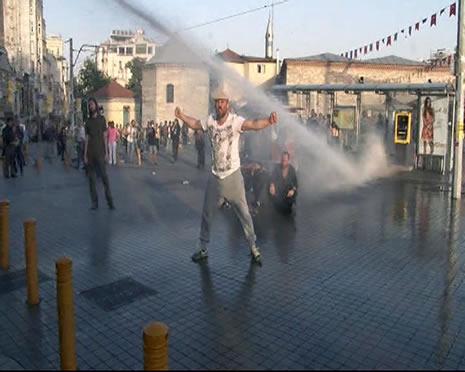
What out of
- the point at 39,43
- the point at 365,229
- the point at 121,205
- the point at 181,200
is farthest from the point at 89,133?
the point at 39,43

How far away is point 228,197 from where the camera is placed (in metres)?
6.57

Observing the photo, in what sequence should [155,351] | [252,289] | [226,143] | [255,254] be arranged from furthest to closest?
1. [255,254]
2. [226,143]
3. [252,289]
4. [155,351]

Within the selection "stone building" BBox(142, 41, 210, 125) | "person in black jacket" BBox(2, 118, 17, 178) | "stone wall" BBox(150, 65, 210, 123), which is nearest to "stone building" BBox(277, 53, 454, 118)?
"stone wall" BBox(150, 65, 210, 123)

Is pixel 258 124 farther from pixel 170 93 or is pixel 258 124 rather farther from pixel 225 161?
pixel 170 93

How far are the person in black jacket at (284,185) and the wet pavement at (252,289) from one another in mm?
365

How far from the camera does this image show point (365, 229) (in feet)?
29.2

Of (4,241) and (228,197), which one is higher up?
(228,197)

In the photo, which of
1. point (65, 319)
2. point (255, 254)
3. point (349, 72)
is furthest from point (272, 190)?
point (349, 72)

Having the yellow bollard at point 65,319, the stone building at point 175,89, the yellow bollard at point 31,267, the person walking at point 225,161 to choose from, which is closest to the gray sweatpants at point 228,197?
the person walking at point 225,161

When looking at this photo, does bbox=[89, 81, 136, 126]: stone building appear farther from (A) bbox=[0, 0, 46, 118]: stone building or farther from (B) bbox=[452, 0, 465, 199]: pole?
(B) bbox=[452, 0, 465, 199]: pole

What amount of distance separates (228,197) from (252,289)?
1344mm

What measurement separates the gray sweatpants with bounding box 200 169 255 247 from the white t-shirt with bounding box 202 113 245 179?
9 centimetres

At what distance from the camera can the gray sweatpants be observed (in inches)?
258

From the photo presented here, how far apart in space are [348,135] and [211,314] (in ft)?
60.7
